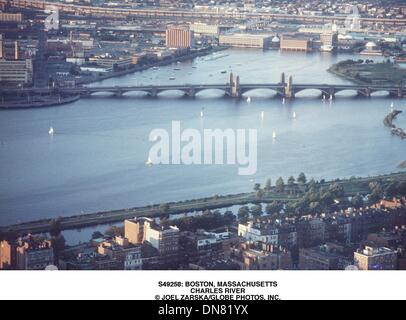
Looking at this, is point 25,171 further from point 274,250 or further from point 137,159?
point 274,250

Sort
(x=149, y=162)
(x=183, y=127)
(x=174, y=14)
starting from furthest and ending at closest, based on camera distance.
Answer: (x=174, y=14), (x=183, y=127), (x=149, y=162)

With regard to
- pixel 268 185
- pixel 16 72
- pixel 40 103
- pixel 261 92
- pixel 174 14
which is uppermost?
pixel 174 14

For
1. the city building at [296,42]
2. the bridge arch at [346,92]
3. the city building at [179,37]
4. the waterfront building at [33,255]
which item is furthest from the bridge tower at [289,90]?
the waterfront building at [33,255]

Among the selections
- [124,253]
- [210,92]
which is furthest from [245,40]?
[124,253]

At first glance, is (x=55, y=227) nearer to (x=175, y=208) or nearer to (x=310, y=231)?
(x=175, y=208)

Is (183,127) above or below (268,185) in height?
above

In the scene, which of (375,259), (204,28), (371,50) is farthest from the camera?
(371,50)
